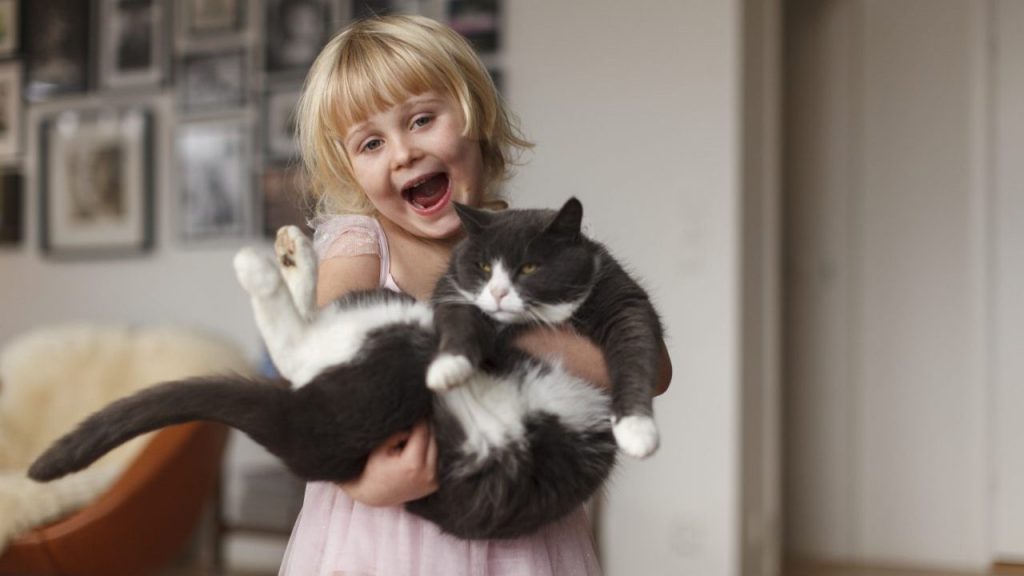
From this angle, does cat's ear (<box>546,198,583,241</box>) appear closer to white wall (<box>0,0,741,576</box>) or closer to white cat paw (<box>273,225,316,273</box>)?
white cat paw (<box>273,225,316,273</box>)

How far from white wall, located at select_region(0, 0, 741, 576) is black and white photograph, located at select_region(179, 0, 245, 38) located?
110cm

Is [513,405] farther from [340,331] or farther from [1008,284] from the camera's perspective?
[1008,284]

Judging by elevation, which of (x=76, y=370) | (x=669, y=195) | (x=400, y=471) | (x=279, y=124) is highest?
(x=279, y=124)

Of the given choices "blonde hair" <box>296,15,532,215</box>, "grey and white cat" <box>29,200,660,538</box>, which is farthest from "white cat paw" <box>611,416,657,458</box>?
"blonde hair" <box>296,15,532,215</box>

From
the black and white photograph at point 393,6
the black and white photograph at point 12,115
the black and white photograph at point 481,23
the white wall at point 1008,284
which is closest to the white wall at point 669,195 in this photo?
the black and white photograph at point 481,23

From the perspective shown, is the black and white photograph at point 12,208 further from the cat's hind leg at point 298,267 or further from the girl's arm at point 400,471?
the girl's arm at point 400,471

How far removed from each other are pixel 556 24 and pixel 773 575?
83.0 inches

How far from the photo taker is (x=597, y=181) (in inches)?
129

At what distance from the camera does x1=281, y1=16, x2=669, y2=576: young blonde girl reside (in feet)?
3.49

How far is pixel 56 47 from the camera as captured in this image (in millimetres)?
4102

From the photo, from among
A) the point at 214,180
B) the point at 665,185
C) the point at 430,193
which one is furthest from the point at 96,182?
the point at 430,193

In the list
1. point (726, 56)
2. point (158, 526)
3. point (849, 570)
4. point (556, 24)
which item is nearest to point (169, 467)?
point (158, 526)

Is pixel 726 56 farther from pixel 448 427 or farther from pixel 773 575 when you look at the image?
pixel 448 427

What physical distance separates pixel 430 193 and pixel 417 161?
66 millimetres
